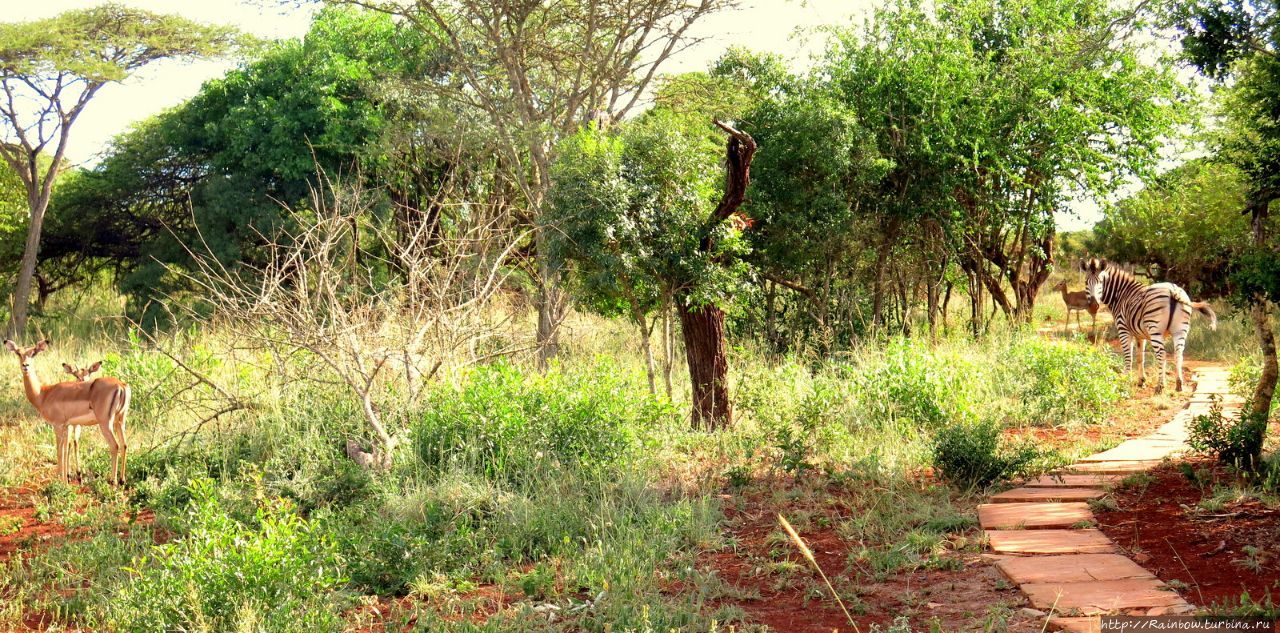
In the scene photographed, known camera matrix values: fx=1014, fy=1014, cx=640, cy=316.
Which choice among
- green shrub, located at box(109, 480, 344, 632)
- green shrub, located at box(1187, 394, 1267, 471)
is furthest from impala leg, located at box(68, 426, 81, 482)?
green shrub, located at box(1187, 394, 1267, 471)

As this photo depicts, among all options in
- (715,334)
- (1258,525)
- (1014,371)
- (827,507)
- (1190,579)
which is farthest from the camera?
(1014,371)

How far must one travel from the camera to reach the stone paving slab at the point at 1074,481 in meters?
6.68

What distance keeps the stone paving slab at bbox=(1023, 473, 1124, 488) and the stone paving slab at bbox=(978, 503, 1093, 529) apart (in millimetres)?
508

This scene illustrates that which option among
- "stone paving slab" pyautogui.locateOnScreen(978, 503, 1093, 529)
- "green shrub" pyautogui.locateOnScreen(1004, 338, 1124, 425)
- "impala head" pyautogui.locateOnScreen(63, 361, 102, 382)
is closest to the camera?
"stone paving slab" pyautogui.locateOnScreen(978, 503, 1093, 529)

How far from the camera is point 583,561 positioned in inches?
216

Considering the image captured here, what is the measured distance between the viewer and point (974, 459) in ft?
22.0

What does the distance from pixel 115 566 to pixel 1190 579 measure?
19.1 ft

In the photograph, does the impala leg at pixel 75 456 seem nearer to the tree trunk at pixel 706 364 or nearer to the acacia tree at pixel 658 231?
the acacia tree at pixel 658 231

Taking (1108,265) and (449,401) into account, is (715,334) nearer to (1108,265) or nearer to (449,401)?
(449,401)

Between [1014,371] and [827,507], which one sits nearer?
[827,507]

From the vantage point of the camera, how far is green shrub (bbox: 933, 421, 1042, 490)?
22.0 feet

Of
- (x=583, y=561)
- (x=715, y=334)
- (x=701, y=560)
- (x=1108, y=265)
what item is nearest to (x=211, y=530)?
(x=583, y=561)

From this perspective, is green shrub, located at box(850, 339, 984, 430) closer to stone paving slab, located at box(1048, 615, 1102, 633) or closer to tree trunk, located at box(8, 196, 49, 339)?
stone paving slab, located at box(1048, 615, 1102, 633)

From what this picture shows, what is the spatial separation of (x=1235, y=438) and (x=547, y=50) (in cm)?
1062
